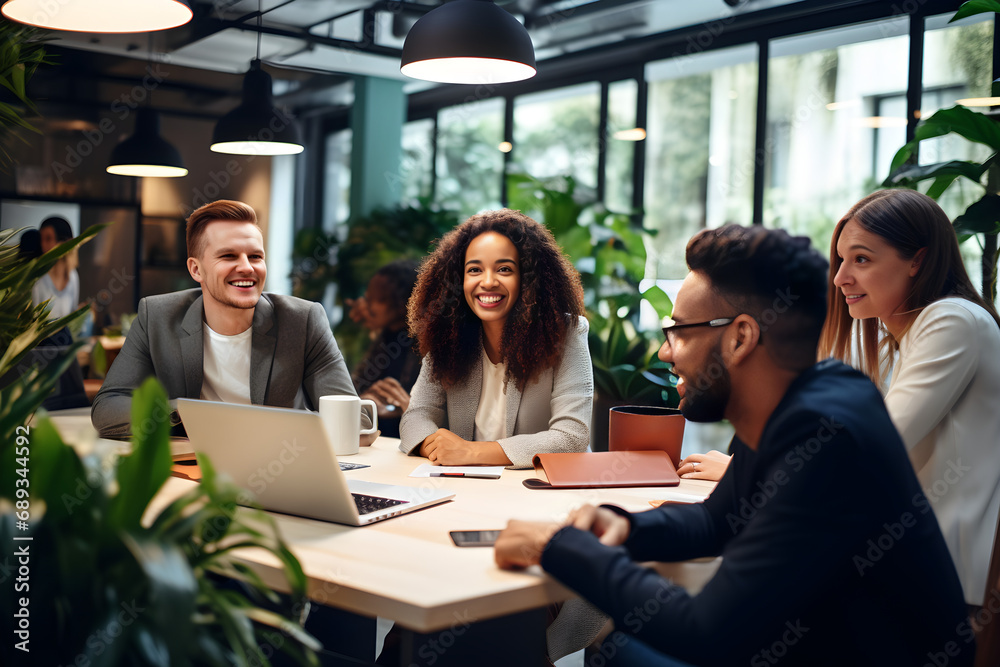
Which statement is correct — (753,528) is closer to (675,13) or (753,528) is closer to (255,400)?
(255,400)

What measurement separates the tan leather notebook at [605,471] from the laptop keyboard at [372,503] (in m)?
0.35

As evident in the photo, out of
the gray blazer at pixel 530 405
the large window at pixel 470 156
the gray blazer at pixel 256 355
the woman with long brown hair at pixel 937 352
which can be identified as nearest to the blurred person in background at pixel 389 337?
the gray blazer at pixel 256 355

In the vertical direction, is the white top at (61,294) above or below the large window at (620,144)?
below

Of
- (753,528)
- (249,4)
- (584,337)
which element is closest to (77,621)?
(753,528)

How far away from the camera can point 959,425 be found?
5.73ft

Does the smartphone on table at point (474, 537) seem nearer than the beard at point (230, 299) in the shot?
Yes

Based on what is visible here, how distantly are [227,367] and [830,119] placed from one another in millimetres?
3811

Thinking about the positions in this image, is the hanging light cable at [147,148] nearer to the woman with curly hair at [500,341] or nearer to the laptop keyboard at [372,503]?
the woman with curly hair at [500,341]

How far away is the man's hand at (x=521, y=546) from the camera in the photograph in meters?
1.23

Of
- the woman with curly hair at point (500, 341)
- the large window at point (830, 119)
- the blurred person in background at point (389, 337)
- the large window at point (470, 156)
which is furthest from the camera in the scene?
the large window at point (470, 156)

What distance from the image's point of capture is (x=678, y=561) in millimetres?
1390

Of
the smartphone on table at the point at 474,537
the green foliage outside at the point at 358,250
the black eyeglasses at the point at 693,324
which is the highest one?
the green foliage outside at the point at 358,250

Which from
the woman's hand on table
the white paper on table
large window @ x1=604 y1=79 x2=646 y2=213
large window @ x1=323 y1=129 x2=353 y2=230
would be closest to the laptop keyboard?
the white paper on table

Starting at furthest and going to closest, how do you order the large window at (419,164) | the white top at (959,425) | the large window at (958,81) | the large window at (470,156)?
1. the large window at (419,164)
2. the large window at (470,156)
3. the large window at (958,81)
4. the white top at (959,425)
